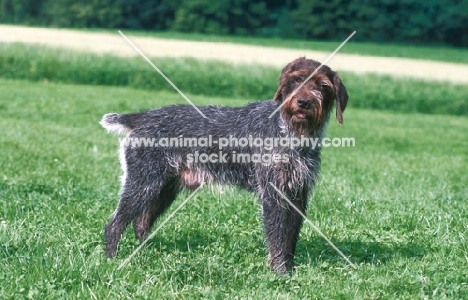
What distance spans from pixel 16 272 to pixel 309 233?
8.94 feet

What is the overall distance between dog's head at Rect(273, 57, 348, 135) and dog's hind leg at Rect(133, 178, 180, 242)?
1.31 meters

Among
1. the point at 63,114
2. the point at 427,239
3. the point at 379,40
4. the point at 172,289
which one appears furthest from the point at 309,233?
the point at 379,40

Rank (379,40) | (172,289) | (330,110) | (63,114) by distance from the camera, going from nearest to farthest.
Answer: (172,289), (330,110), (63,114), (379,40)

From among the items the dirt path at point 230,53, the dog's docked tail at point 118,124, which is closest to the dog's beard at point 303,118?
the dog's docked tail at point 118,124

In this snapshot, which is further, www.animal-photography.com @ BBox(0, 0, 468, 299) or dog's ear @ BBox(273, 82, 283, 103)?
dog's ear @ BBox(273, 82, 283, 103)

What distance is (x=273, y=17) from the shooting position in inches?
1491

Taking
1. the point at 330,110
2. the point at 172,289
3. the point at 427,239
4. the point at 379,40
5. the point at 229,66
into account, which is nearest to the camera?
the point at 172,289

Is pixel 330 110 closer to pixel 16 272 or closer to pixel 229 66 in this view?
pixel 16 272

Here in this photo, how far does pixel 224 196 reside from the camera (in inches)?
301

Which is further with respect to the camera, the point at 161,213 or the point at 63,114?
the point at 63,114

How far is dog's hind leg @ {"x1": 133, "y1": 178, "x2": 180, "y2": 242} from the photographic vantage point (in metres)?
6.30

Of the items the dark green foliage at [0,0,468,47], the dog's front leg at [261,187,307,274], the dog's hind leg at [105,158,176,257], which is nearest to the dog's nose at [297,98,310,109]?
the dog's front leg at [261,187,307,274]

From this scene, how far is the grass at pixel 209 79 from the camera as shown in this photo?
76.6 ft

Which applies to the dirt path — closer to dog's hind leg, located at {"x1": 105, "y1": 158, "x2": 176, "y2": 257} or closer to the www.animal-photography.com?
the www.animal-photography.com
